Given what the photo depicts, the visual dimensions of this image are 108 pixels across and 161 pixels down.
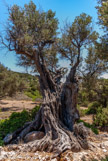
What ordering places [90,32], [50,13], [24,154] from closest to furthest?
[24,154] → [90,32] → [50,13]

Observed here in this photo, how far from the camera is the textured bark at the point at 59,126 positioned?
16.7 feet

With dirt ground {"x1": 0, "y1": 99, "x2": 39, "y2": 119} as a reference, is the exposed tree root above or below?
above

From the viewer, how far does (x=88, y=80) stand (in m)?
9.56

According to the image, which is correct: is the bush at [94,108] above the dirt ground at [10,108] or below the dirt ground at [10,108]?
above

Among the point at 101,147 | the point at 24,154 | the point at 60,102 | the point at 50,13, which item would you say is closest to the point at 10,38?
the point at 50,13

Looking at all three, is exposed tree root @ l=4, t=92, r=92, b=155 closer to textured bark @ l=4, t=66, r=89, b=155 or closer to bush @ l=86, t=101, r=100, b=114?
textured bark @ l=4, t=66, r=89, b=155

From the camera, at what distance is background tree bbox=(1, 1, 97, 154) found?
573 cm

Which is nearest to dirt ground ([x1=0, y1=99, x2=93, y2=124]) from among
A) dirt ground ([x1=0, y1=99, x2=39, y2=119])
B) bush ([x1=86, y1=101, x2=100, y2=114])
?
dirt ground ([x1=0, y1=99, x2=39, y2=119])

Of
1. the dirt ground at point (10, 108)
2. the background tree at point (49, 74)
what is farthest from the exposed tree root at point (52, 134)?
the dirt ground at point (10, 108)

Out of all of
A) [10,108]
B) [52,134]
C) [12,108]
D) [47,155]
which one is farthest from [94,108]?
[47,155]

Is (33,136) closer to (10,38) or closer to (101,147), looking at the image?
(101,147)

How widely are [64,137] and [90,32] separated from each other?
18.8ft

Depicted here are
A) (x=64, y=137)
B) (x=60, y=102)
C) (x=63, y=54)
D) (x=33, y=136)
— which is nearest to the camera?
(x=64, y=137)

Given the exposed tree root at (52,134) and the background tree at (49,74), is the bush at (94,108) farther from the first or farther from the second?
the exposed tree root at (52,134)
